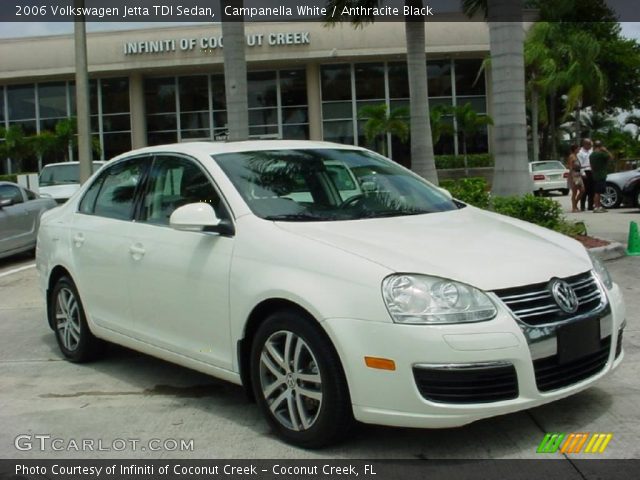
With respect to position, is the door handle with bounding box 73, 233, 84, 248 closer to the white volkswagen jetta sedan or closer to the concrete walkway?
the white volkswagen jetta sedan

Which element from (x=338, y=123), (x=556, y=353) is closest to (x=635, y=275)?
(x=556, y=353)

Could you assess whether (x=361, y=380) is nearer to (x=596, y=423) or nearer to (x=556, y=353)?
(x=556, y=353)

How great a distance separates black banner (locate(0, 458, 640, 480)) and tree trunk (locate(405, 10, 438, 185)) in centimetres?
1023

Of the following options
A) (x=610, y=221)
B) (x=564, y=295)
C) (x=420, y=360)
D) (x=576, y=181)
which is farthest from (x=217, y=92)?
(x=420, y=360)

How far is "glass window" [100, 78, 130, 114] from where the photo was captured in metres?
33.9

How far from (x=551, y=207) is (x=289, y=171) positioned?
229 inches

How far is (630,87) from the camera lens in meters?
42.6

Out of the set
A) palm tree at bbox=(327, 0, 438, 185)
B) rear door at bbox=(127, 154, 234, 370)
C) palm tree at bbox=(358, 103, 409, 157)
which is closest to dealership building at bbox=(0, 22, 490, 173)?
palm tree at bbox=(358, 103, 409, 157)

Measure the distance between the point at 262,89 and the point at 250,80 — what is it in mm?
661

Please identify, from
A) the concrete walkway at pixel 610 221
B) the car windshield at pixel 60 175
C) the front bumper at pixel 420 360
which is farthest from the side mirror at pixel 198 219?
the car windshield at pixel 60 175

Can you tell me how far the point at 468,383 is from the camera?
359 centimetres

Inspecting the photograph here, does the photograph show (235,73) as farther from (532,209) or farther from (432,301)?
(432,301)

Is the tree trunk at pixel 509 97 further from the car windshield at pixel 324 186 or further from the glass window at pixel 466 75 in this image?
the glass window at pixel 466 75

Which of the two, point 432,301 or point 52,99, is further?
point 52,99
